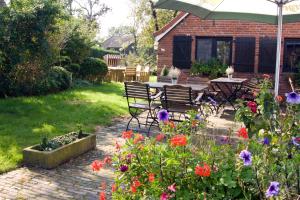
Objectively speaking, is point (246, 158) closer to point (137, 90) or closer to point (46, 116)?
point (137, 90)

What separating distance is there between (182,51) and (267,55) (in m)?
3.02

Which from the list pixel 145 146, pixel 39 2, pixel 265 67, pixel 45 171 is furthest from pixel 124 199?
pixel 265 67

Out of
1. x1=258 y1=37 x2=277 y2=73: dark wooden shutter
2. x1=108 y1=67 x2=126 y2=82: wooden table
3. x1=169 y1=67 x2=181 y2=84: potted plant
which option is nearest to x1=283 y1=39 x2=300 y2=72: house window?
x1=258 y1=37 x2=277 y2=73: dark wooden shutter

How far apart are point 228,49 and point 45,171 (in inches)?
387

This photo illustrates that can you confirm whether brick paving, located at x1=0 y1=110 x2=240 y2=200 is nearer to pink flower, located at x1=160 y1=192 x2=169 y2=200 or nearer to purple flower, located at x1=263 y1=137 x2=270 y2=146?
pink flower, located at x1=160 y1=192 x2=169 y2=200

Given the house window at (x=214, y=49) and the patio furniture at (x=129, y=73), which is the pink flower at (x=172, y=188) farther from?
the patio furniture at (x=129, y=73)

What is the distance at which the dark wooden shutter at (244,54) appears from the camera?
13.2 meters

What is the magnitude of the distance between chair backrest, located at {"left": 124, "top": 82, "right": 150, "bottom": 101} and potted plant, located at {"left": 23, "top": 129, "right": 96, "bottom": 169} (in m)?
1.74

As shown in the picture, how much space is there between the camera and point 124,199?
2695 mm

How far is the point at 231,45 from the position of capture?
44.2 feet

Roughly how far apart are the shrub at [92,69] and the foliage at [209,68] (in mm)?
4969

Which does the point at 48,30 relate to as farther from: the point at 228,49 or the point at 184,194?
the point at 184,194

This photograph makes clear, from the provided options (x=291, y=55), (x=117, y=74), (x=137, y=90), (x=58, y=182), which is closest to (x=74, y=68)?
(x=117, y=74)

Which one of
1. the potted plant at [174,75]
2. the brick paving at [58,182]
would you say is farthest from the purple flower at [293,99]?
the potted plant at [174,75]
